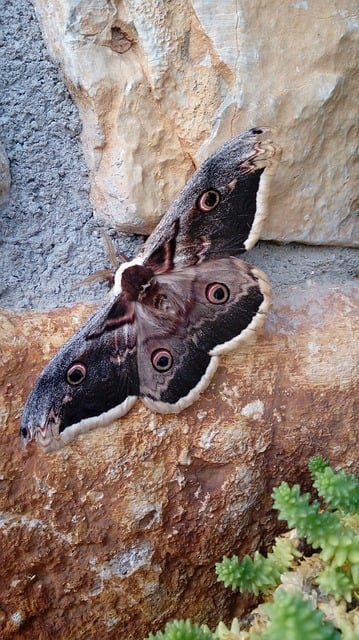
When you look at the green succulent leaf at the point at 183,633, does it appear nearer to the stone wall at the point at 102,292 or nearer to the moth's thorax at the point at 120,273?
the stone wall at the point at 102,292

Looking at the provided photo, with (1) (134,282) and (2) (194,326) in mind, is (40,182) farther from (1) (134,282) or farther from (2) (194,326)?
(2) (194,326)

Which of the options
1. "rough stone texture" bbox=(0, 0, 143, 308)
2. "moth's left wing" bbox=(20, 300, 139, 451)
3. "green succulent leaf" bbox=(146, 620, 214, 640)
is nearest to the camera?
"green succulent leaf" bbox=(146, 620, 214, 640)

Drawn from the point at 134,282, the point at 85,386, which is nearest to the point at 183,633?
the point at 85,386

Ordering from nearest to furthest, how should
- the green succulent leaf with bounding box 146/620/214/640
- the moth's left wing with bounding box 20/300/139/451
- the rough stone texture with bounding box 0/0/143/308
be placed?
the green succulent leaf with bounding box 146/620/214/640, the moth's left wing with bounding box 20/300/139/451, the rough stone texture with bounding box 0/0/143/308

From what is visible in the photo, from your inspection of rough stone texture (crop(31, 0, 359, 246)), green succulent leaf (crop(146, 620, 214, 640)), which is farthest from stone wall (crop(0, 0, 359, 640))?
green succulent leaf (crop(146, 620, 214, 640))

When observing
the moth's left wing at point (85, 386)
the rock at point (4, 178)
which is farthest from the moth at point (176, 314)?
the rock at point (4, 178)

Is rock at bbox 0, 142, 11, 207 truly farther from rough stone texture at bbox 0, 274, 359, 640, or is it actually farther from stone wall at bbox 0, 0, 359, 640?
→ rough stone texture at bbox 0, 274, 359, 640
